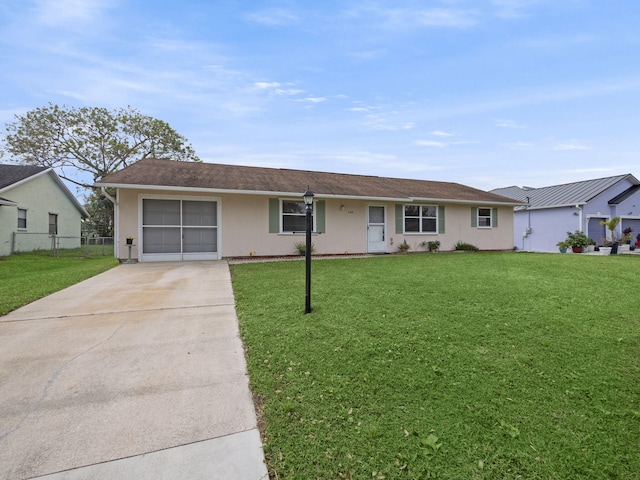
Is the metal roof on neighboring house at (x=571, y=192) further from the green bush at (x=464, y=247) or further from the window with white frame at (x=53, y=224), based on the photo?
the window with white frame at (x=53, y=224)

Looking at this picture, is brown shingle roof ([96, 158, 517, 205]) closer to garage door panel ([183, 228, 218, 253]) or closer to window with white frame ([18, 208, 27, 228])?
garage door panel ([183, 228, 218, 253])

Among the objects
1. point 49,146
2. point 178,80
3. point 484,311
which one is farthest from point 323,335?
point 49,146

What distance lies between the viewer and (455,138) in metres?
14.8

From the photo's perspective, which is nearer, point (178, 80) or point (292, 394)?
point (292, 394)

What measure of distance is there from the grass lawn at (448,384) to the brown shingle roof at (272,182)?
6295 mm

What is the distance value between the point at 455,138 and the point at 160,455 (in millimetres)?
16433

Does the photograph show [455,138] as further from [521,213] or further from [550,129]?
[521,213]

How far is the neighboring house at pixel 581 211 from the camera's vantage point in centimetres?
1600

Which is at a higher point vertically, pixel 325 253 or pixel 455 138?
pixel 455 138

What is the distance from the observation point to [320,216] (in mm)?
11352

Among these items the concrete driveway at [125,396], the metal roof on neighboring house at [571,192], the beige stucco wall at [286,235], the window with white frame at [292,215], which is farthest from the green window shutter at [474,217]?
the concrete driveway at [125,396]

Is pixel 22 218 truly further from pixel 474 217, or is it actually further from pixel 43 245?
pixel 474 217

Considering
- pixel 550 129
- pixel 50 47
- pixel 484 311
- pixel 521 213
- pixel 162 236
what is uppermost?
pixel 50 47

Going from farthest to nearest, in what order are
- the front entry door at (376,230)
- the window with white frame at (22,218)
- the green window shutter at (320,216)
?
the window with white frame at (22,218)
the front entry door at (376,230)
the green window shutter at (320,216)
